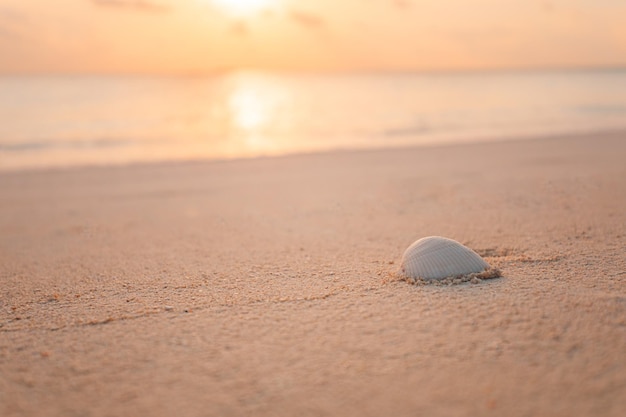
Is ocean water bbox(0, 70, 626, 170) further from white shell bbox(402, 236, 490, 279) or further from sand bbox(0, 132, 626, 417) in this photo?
white shell bbox(402, 236, 490, 279)

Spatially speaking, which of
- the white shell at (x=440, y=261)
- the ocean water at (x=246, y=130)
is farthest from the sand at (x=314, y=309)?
the ocean water at (x=246, y=130)

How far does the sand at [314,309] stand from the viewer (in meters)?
2.35

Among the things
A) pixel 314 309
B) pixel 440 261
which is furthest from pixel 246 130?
pixel 314 309

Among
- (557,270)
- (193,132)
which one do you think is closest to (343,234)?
(557,270)

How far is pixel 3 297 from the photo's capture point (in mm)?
3760

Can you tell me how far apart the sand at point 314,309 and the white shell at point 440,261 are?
134 millimetres

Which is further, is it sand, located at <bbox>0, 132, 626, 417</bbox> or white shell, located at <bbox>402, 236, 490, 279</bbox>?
white shell, located at <bbox>402, 236, 490, 279</bbox>

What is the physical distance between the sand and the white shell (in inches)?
5.3

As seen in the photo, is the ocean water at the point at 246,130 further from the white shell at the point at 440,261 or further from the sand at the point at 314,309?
the white shell at the point at 440,261

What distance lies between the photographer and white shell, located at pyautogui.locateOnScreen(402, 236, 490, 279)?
3434 mm

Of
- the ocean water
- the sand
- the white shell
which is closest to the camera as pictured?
the sand

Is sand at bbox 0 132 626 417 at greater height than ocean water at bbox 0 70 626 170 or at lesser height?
lesser

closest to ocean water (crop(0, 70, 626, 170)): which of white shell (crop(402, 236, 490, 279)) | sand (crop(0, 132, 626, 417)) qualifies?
sand (crop(0, 132, 626, 417))

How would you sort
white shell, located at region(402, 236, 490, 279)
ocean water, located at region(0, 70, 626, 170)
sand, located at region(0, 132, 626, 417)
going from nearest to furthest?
1. sand, located at region(0, 132, 626, 417)
2. white shell, located at region(402, 236, 490, 279)
3. ocean water, located at region(0, 70, 626, 170)
